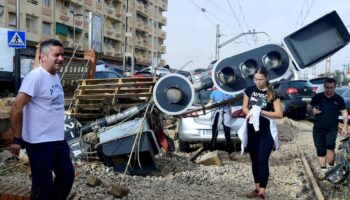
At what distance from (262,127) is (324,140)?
2.61 meters

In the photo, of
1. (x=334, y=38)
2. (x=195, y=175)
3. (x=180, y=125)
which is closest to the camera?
(x=334, y=38)

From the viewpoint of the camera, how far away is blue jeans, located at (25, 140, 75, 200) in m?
4.07

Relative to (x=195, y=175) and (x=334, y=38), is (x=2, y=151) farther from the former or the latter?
(x=334, y=38)

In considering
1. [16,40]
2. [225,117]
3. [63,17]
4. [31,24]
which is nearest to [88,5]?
[63,17]

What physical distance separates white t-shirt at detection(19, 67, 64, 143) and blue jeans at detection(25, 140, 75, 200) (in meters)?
0.08

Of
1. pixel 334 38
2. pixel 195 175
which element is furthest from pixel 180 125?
pixel 334 38

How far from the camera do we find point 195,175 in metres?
7.18

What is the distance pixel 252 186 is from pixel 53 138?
366cm

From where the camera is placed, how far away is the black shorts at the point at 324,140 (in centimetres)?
801

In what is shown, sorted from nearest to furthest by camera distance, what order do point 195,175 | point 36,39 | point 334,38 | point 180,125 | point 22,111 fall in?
point 22,111 < point 334,38 < point 195,175 < point 180,125 < point 36,39

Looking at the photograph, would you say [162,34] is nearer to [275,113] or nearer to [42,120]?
[275,113]

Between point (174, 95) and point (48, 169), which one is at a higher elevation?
point (174, 95)

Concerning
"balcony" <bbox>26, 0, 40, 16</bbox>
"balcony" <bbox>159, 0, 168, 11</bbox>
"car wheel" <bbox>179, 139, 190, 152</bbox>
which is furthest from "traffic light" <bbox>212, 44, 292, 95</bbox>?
"balcony" <bbox>159, 0, 168, 11</bbox>

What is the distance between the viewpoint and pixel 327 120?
26.3 ft
